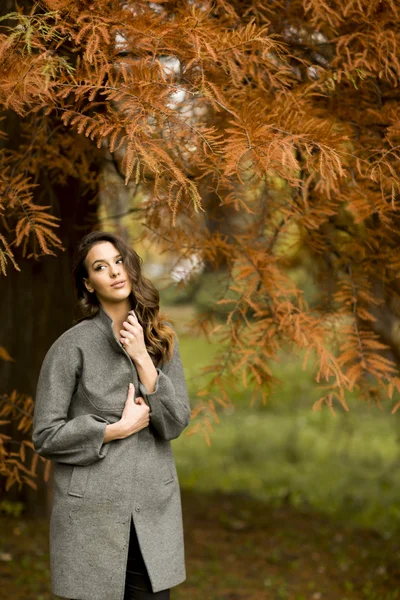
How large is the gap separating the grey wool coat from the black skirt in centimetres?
5

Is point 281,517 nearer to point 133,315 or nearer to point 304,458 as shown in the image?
point 304,458

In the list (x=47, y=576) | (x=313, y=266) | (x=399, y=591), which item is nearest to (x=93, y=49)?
(x=313, y=266)

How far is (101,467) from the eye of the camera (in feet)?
7.90

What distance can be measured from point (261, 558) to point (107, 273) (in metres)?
3.27

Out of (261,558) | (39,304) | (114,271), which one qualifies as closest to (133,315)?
(114,271)

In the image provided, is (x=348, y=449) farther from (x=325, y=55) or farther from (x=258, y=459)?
(x=325, y=55)

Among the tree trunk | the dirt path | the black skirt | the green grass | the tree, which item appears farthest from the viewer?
the green grass

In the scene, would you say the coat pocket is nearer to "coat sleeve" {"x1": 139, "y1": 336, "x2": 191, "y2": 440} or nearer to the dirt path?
"coat sleeve" {"x1": 139, "y1": 336, "x2": 191, "y2": 440}

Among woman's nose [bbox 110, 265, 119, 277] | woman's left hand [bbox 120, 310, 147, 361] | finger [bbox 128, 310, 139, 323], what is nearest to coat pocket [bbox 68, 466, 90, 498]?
woman's left hand [bbox 120, 310, 147, 361]

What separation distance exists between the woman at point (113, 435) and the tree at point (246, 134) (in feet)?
1.00

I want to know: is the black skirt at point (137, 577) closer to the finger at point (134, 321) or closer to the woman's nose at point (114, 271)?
the finger at point (134, 321)

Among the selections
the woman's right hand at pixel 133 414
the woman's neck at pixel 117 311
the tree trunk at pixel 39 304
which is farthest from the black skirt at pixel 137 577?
the tree trunk at pixel 39 304

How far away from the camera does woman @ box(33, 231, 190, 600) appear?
2375 millimetres

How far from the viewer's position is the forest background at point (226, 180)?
7.80ft
